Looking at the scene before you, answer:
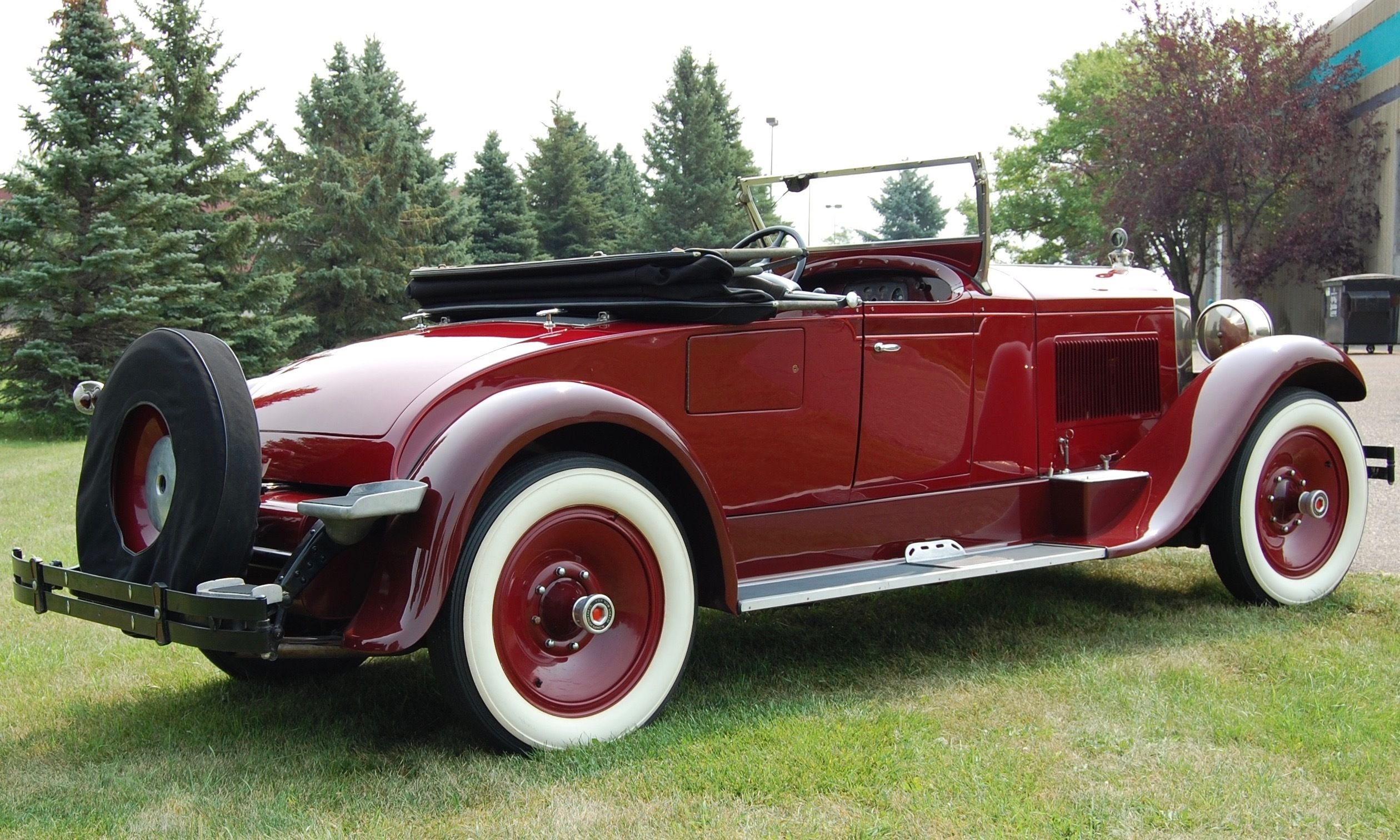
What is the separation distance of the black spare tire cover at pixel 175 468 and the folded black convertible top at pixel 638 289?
42.3 inches

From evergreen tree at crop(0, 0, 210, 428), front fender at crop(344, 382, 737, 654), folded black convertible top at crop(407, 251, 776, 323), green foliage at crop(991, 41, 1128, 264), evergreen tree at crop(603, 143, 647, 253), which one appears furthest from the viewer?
evergreen tree at crop(603, 143, 647, 253)

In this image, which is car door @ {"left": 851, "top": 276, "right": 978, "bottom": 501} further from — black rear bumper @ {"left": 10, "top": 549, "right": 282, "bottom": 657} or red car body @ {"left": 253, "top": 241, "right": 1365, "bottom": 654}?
black rear bumper @ {"left": 10, "top": 549, "right": 282, "bottom": 657}

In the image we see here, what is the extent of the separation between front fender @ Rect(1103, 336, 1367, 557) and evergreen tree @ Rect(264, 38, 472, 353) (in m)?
21.2

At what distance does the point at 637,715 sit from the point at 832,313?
1436mm

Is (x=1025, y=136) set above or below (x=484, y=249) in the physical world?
above

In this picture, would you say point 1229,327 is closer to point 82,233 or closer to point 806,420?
point 806,420

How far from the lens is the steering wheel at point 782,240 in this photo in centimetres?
408

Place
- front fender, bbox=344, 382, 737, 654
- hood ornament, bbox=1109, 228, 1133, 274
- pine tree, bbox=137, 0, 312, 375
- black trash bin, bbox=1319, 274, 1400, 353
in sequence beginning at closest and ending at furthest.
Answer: front fender, bbox=344, 382, 737, 654 → hood ornament, bbox=1109, 228, 1133, 274 → pine tree, bbox=137, 0, 312, 375 → black trash bin, bbox=1319, 274, 1400, 353

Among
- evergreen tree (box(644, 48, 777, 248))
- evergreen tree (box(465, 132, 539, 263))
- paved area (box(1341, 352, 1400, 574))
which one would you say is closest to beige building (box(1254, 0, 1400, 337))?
paved area (box(1341, 352, 1400, 574))

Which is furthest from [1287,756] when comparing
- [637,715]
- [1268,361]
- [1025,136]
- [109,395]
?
[1025,136]

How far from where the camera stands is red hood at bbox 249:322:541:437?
10.3 feet

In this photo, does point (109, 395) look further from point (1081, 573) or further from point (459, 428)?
point (1081, 573)

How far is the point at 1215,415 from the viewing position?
460 cm

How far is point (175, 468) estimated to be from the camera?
9.77ft
